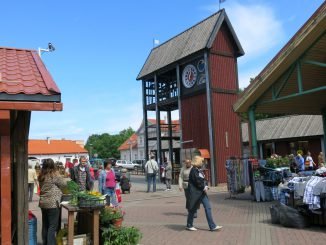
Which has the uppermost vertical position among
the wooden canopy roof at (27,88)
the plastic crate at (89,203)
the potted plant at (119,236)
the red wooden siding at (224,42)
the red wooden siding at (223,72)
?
the red wooden siding at (224,42)

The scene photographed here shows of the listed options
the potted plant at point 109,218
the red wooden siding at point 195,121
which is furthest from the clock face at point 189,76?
the potted plant at point 109,218

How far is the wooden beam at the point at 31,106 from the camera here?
16.6 ft

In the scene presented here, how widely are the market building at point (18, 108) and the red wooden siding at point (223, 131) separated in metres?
17.6

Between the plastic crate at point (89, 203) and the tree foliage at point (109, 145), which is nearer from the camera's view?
the plastic crate at point (89, 203)

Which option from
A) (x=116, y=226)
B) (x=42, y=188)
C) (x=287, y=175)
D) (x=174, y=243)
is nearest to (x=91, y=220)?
(x=116, y=226)

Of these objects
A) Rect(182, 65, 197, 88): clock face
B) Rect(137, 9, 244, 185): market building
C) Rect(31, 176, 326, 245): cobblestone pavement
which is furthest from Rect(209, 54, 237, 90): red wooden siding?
Rect(31, 176, 326, 245): cobblestone pavement

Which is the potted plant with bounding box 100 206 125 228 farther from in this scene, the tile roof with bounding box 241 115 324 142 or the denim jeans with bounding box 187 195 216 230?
the tile roof with bounding box 241 115 324 142

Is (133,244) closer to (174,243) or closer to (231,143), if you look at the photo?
(174,243)

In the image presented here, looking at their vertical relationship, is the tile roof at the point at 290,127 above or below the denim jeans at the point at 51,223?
above

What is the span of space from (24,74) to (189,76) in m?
20.6

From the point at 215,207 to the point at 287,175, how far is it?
2832 millimetres

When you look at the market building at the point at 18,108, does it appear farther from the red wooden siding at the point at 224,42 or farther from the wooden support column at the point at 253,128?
the red wooden siding at the point at 224,42

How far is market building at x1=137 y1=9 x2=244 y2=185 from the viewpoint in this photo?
2422 cm

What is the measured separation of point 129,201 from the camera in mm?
17406
